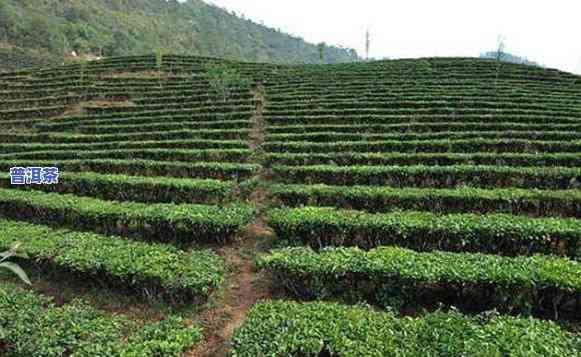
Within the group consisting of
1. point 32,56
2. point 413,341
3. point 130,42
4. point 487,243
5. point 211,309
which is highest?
point 130,42

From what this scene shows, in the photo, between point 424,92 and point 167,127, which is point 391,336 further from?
point 424,92

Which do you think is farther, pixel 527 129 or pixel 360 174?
pixel 527 129

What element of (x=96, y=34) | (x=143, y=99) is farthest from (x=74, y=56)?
(x=143, y=99)

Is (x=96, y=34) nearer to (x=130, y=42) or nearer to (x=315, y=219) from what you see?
(x=130, y=42)

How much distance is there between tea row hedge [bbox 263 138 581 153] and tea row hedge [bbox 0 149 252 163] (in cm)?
262

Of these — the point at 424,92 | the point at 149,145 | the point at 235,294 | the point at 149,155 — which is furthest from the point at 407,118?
A: the point at 235,294

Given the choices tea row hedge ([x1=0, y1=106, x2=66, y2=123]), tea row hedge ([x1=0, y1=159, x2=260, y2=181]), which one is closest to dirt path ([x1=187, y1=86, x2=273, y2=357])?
tea row hedge ([x1=0, y1=159, x2=260, y2=181])

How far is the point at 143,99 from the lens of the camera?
30.1 meters

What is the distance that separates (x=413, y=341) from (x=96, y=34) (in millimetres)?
97464

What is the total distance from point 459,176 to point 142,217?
9.97 metres

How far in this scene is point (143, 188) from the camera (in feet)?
41.2

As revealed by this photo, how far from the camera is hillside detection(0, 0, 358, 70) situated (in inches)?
2736

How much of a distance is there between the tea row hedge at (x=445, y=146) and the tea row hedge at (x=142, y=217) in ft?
22.5

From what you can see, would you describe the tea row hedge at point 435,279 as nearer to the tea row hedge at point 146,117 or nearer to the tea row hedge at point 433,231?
the tea row hedge at point 433,231
